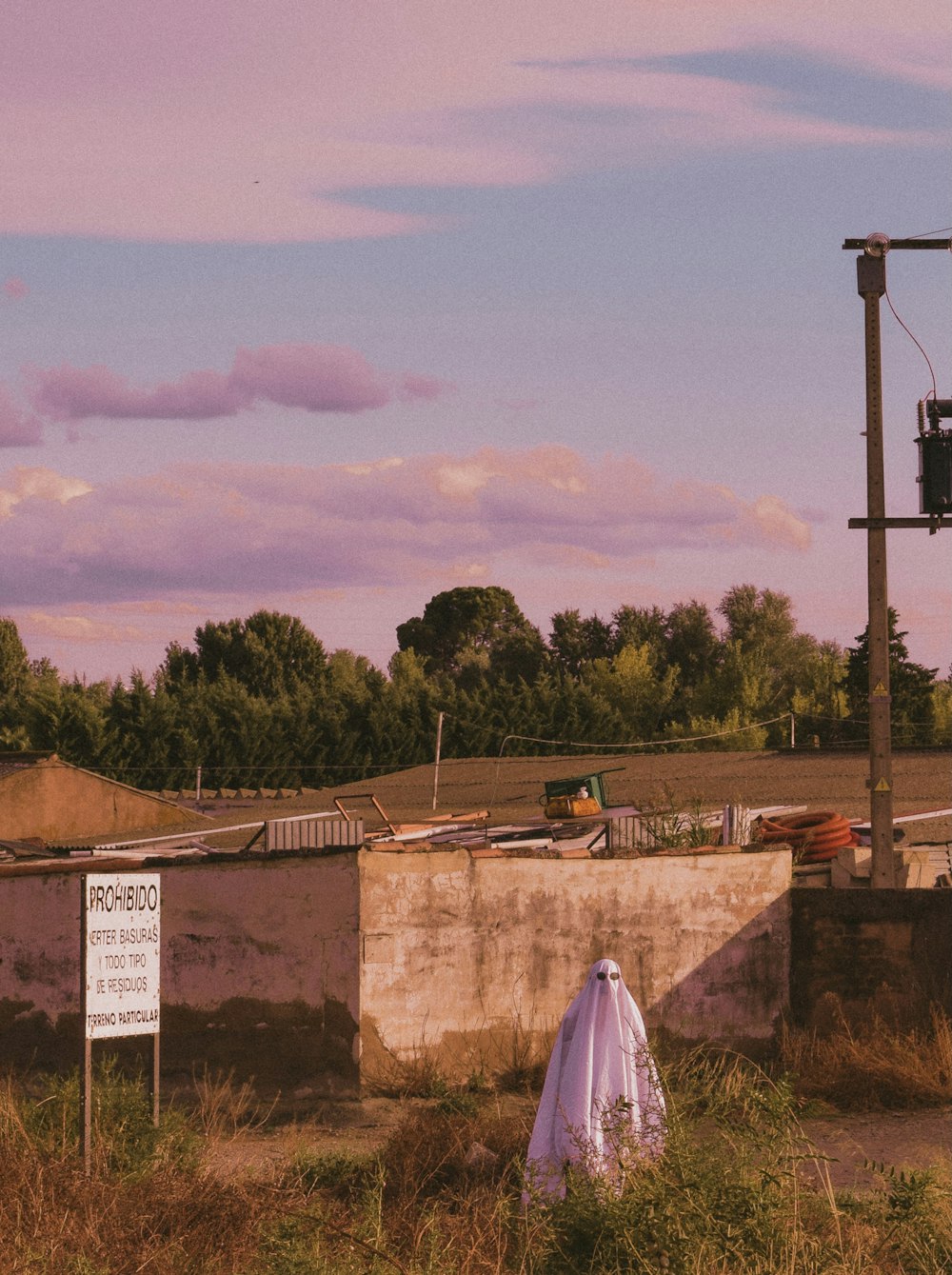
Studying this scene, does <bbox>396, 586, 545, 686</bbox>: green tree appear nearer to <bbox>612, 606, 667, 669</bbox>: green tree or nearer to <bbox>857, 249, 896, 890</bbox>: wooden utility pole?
<bbox>612, 606, 667, 669</bbox>: green tree

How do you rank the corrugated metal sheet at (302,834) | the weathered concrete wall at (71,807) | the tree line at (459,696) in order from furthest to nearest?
1. the tree line at (459,696)
2. the weathered concrete wall at (71,807)
3. the corrugated metal sheet at (302,834)

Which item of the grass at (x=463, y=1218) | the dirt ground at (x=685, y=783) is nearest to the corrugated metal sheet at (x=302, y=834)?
the grass at (x=463, y=1218)

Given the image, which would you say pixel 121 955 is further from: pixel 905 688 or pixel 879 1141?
pixel 905 688

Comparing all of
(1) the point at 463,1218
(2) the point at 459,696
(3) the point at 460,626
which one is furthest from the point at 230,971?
(3) the point at 460,626

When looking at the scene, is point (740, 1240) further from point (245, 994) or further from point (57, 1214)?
point (245, 994)

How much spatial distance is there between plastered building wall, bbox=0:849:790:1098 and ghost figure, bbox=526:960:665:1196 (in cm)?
Answer: 530

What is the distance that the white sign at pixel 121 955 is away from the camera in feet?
32.1

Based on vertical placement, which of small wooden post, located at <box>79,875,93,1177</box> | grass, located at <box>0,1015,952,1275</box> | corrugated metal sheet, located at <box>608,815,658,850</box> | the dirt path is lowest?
the dirt path

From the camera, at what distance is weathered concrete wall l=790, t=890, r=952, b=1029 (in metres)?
16.4

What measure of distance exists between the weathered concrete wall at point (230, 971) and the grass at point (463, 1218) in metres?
4.17

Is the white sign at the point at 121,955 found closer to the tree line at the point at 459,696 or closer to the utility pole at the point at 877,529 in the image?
the utility pole at the point at 877,529

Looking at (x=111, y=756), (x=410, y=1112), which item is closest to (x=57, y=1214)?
(x=410, y=1112)

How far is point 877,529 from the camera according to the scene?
53.8 ft

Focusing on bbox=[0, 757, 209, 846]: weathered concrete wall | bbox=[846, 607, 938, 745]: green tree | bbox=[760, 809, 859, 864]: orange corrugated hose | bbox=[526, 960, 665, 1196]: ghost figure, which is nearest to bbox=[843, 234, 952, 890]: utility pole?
bbox=[760, 809, 859, 864]: orange corrugated hose
